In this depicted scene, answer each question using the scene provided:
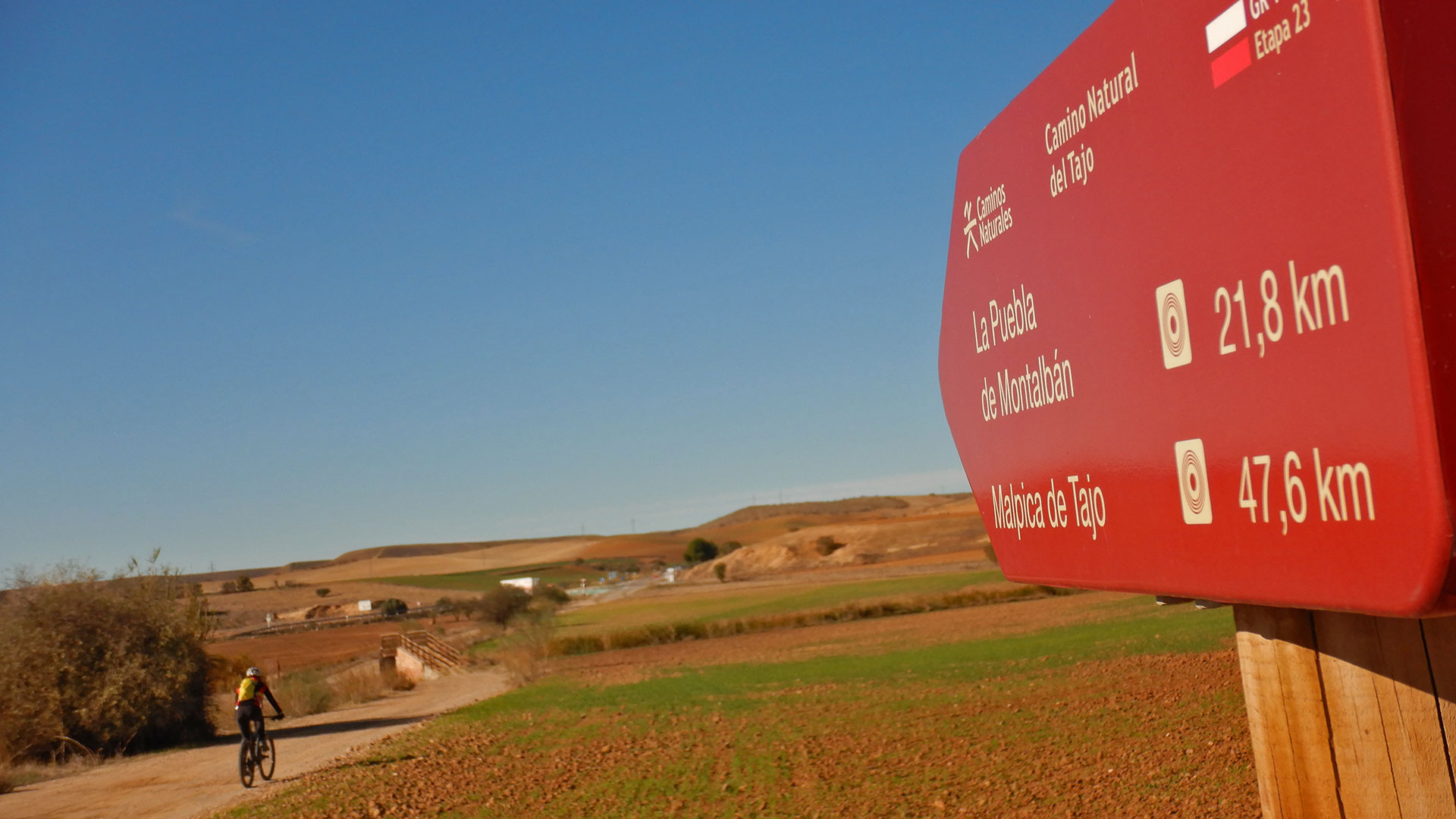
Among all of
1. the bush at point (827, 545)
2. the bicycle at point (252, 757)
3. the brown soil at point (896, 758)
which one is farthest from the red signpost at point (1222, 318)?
the bush at point (827, 545)

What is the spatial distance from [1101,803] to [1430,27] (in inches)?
481

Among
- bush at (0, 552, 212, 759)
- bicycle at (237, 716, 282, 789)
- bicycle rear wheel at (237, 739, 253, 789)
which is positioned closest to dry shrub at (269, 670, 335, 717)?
bush at (0, 552, 212, 759)

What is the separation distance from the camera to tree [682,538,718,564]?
16850 cm

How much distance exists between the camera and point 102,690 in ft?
96.1

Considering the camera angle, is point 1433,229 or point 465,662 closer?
point 1433,229

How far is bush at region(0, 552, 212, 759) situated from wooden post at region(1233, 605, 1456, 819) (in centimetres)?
3250

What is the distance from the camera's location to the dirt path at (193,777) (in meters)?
20.9

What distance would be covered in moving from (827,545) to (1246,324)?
13637 cm

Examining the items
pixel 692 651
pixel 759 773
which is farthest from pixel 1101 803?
pixel 692 651

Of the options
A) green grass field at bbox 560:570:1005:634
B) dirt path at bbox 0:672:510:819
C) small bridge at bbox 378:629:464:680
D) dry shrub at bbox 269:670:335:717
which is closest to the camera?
dirt path at bbox 0:672:510:819

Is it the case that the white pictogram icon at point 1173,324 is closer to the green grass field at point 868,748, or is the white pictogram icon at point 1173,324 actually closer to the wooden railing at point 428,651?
the green grass field at point 868,748

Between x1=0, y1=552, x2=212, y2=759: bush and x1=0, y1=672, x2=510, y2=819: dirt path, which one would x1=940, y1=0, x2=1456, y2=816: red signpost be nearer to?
x1=0, y1=672, x2=510, y2=819: dirt path

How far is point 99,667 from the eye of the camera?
97.2 ft

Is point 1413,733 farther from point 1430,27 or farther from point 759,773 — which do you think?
point 759,773
